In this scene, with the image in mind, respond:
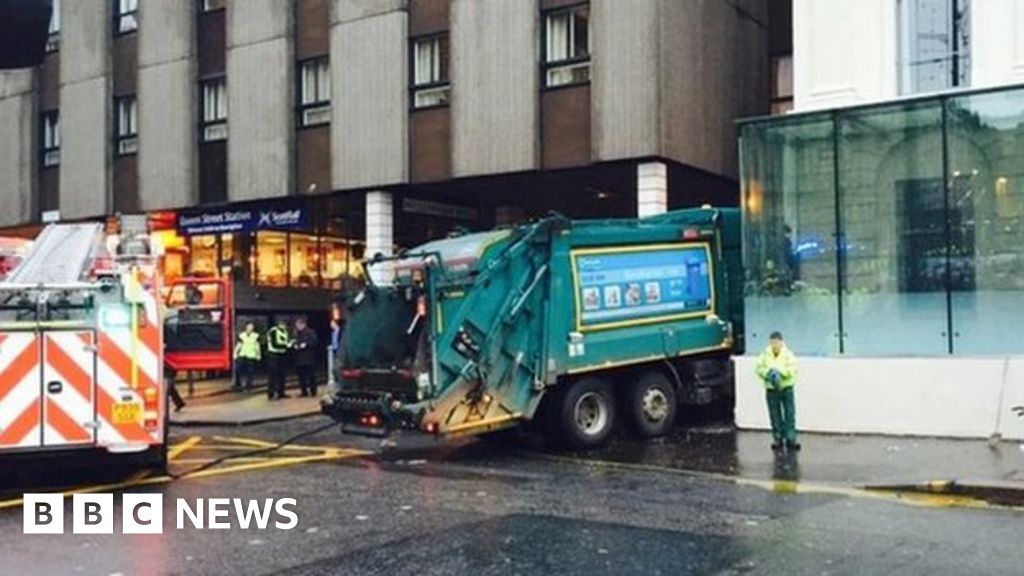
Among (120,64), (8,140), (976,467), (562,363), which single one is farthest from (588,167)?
(8,140)

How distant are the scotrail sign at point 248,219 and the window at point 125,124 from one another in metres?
2.52

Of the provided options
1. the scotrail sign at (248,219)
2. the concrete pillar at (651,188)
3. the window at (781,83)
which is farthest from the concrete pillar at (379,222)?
the window at (781,83)

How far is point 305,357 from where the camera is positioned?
22.7 metres

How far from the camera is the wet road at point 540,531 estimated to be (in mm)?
7734

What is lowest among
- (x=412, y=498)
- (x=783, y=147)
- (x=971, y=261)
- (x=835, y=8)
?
(x=412, y=498)

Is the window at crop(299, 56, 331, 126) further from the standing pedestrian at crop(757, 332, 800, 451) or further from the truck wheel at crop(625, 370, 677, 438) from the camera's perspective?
the standing pedestrian at crop(757, 332, 800, 451)

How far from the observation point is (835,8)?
1752 cm

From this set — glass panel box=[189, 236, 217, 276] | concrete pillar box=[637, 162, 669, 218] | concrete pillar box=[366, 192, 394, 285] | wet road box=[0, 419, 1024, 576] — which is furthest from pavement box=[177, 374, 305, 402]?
wet road box=[0, 419, 1024, 576]

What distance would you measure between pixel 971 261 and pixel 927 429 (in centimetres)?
235

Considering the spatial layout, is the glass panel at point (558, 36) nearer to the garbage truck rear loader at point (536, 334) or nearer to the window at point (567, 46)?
the window at point (567, 46)

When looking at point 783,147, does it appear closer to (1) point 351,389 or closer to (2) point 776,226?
(2) point 776,226

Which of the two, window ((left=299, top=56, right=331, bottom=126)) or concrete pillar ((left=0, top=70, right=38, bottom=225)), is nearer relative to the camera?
window ((left=299, top=56, right=331, bottom=126))

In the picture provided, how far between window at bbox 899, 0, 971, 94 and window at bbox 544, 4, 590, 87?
232 inches

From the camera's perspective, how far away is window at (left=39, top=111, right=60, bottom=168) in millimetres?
29891
